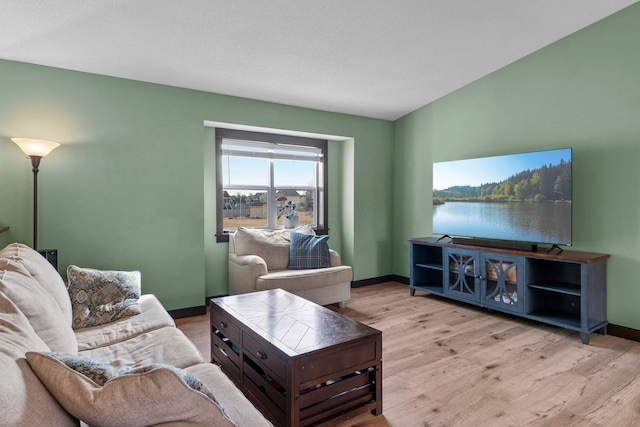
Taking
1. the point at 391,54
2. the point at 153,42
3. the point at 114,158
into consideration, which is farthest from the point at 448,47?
the point at 114,158

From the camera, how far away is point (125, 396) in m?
0.85

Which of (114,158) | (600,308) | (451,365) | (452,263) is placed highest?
(114,158)

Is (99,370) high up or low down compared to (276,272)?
up

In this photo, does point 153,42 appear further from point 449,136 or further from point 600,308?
point 600,308

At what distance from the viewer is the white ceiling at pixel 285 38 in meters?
2.60

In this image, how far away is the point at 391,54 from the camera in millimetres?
3469

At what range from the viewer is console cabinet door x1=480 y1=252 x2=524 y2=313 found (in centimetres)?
347

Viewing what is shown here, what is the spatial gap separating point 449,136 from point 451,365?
2.95 m

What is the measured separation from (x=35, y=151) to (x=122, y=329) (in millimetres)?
1762

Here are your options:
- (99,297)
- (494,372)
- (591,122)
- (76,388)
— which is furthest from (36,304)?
(591,122)

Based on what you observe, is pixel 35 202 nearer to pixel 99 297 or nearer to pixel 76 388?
pixel 99 297

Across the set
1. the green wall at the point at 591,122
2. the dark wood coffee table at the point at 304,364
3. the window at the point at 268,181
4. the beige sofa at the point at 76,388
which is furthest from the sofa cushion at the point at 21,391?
the green wall at the point at 591,122

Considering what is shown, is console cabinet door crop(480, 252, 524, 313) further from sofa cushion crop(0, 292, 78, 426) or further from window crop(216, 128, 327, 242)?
sofa cushion crop(0, 292, 78, 426)

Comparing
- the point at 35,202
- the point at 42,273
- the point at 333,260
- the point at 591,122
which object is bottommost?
the point at 333,260
